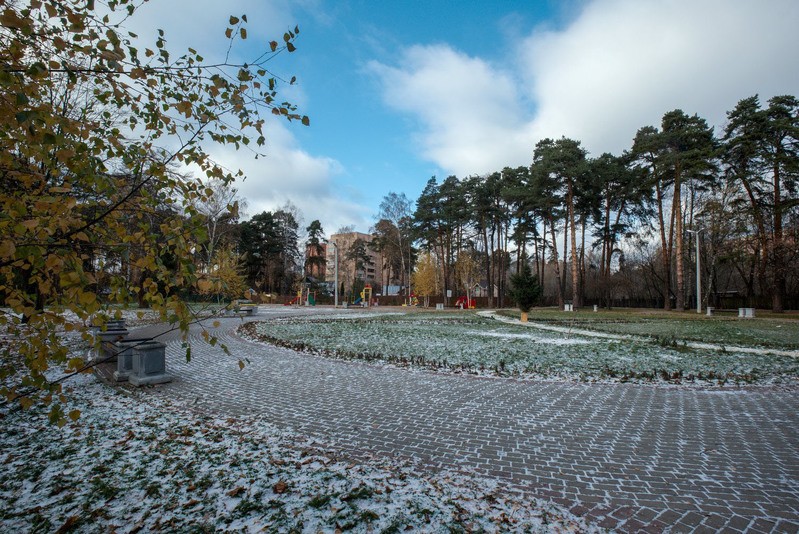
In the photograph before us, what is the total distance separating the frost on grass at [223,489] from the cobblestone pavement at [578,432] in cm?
47

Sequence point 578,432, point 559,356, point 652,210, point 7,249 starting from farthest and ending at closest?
1. point 652,210
2. point 559,356
3. point 578,432
4. point 7,249

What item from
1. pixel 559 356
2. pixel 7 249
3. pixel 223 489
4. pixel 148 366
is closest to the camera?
pixel 7 249

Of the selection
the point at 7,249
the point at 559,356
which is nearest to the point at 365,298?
the point at 559,356

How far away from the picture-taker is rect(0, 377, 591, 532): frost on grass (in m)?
2.98

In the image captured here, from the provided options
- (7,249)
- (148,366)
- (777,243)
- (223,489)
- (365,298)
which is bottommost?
(223,489)

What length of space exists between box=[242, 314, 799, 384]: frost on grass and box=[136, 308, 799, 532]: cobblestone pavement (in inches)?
35.4

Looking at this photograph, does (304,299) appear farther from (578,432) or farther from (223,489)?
(223,489)

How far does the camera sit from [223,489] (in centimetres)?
344

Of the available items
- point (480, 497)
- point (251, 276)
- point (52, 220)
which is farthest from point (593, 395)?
point (251, 276)

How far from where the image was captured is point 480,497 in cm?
339

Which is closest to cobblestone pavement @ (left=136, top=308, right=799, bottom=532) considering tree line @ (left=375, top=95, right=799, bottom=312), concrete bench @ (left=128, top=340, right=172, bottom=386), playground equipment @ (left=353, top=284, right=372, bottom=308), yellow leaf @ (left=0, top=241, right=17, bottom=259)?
concrete bench @ (left=128, top=340, right=172, bottom=386)

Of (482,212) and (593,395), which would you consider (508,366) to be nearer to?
(593,395)

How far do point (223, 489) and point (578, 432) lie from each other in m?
4.03

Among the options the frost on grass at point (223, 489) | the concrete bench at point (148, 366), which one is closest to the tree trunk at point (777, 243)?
the frost on grass at point (223, 489)
